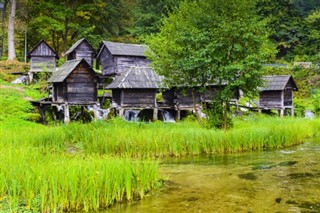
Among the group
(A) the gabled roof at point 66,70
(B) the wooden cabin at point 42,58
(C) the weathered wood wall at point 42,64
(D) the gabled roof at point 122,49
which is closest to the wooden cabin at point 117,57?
(D) the gabled roof at point 122,49

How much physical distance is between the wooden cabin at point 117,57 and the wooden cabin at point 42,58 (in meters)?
4.61

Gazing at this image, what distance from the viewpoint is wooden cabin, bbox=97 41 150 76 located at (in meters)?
35.3

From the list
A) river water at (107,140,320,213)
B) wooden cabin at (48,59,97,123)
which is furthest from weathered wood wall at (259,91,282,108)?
river water at (107,140,320,213)

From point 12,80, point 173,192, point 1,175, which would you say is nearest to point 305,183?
point 173,192

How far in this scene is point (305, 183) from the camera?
10758 millimetres

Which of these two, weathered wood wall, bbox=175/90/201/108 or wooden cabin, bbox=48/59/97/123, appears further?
weathered wood wall, bbox=175/90/201/108

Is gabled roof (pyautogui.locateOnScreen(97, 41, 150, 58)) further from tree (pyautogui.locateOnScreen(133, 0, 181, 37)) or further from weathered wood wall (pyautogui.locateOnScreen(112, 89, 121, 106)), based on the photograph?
tree (pyautogui.locateOnScreen(133, 0, 181, 37))

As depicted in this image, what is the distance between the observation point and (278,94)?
36.4 metres

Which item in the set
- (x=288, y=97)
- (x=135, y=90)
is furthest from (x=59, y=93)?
(x=288, y=97)

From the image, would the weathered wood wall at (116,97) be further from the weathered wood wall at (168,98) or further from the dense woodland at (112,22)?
the dense woodland at (112,22)

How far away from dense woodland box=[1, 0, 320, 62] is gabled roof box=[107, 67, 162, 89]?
4469mm

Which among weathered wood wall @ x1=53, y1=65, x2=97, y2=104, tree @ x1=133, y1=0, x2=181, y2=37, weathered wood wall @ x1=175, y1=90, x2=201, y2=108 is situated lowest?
weathered wood wall @ x1=175, y1=90, x2=201, y2=108

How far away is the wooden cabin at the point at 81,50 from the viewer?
118 feet

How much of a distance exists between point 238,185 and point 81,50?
2841 centimetres
